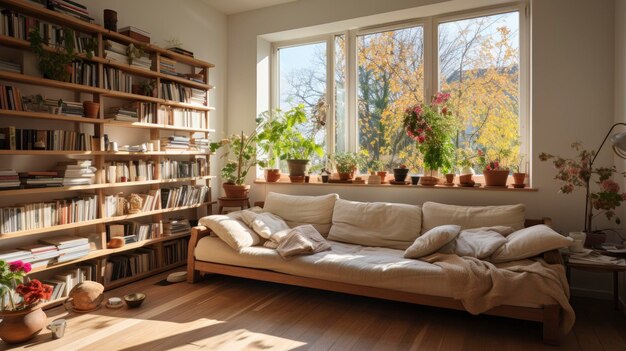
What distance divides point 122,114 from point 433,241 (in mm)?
3009

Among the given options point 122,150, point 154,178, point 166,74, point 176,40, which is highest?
point 176,40

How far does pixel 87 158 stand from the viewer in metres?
3.74

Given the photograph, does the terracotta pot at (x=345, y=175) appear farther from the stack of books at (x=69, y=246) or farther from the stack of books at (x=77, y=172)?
the stack of books at (x=69, y=246)

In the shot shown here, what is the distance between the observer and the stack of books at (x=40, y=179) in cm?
312

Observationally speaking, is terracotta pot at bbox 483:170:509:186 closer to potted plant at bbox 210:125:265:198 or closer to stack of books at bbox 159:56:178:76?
potted plant at bbox 210:125:265:198

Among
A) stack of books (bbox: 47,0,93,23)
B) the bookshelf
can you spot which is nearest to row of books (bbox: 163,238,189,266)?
the bookshelf

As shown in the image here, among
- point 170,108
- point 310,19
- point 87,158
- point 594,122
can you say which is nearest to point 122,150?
point 87,158

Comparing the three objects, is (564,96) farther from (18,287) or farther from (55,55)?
(18,287)

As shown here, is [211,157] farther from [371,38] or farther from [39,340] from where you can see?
[39,340]

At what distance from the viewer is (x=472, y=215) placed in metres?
3.67

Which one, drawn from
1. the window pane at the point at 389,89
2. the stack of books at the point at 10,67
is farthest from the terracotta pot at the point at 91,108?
the window pane at the point at 389,89

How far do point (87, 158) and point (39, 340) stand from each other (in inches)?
64.5

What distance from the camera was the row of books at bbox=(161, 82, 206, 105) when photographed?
4320 millimetres

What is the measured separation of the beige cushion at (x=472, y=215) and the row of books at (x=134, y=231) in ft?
8.85
